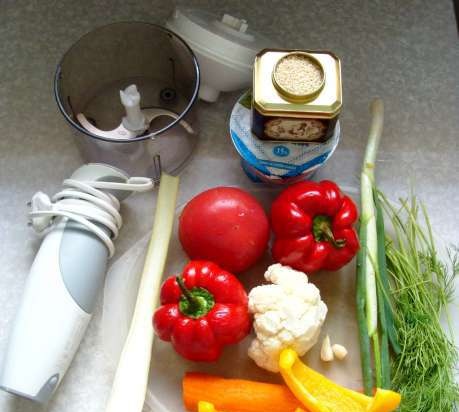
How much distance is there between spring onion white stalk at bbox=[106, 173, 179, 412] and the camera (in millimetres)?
839

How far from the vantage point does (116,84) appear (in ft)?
3.59

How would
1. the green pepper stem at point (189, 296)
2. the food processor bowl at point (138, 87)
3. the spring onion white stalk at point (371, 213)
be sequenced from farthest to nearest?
the food processor bowl at point (138, 87), the spring onion white stalk at point (371, 213), the green pepper stem at point (189, 296)

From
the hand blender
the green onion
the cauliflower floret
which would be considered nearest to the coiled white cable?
the hand blender

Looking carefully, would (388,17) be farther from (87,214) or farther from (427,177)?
(87,214)

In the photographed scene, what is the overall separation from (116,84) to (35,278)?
1.31 feet

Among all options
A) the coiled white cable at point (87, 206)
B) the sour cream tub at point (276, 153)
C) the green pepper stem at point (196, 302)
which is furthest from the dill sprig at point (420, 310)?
the coiled white cable at point (87, 206)

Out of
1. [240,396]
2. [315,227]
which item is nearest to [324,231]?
[315,227]

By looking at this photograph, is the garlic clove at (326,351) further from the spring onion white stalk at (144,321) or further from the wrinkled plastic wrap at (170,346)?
the spring onion white stalk at (144,321)

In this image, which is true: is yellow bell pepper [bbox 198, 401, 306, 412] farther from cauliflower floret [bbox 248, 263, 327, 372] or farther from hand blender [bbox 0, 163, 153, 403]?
hand blender [bbox 0, 163, 153, 403]

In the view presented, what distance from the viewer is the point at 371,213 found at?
95 centimetres

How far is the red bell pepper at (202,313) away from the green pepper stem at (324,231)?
144mm

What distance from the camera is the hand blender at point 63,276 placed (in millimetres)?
838

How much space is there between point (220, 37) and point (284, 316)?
18.0 inches

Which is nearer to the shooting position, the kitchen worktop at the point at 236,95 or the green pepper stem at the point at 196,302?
the green pepper stem at the point at 196,302
